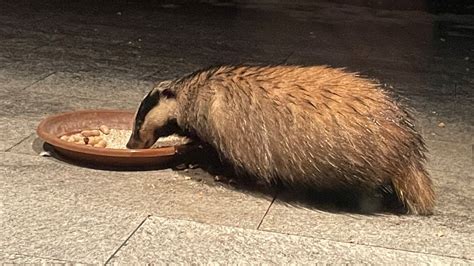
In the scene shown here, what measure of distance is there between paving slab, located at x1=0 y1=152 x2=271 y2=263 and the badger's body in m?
0.26

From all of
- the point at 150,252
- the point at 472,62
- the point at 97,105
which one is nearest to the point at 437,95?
the point at 472,62

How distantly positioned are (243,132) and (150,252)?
3.01 ft

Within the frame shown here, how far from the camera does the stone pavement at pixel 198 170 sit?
159 inches

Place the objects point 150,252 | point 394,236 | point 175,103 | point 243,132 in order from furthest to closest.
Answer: point 175,103 → point 243,132 → point 394,236 → point 150,252

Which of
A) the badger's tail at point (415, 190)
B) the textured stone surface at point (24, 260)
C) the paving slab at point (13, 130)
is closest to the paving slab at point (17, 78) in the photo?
the paving slab at point (13, 130)

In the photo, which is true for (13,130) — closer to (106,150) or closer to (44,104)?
(44,104)

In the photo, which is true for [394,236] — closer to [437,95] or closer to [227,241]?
[227,241]

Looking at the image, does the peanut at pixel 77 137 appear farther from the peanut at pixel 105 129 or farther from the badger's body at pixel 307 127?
the badger's body at pixel 307 127

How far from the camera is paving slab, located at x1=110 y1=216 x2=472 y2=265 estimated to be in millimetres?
3896

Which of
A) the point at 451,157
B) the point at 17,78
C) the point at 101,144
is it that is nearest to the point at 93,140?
the point at 101,144

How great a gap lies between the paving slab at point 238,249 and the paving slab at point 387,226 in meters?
0.08

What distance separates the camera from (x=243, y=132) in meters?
4.62

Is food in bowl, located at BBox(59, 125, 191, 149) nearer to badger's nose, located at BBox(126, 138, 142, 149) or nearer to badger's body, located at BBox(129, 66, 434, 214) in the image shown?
badger's nose, located at BBox(126, 138, 142, 149)

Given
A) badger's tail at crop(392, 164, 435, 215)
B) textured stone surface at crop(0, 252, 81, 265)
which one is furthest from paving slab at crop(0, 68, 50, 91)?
badger's tail at crop(392, 164, 435, 215)
